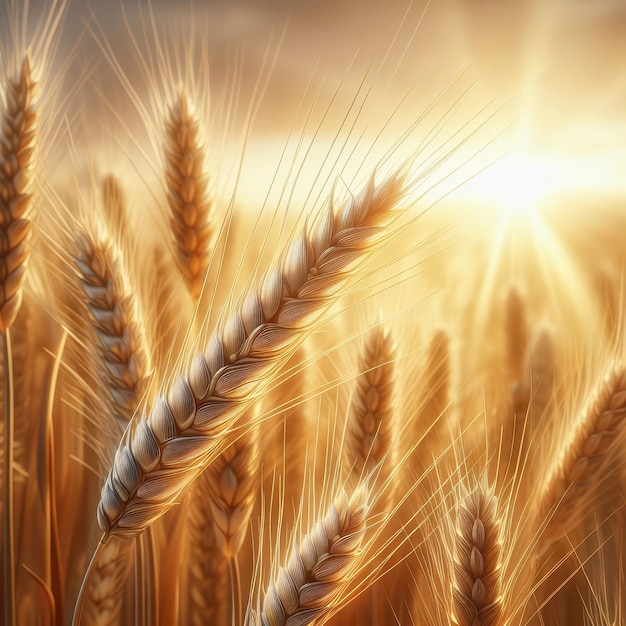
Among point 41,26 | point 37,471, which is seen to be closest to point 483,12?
point 41,26

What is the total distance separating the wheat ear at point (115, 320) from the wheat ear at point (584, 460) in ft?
2.18

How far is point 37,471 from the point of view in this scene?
101 cm

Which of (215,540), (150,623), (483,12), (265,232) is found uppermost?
(483,12)

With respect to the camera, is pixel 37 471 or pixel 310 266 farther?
pixel 37 471

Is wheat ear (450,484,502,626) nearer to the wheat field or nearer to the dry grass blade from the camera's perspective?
the wheat field

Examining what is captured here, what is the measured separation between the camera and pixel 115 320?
93 centimetres

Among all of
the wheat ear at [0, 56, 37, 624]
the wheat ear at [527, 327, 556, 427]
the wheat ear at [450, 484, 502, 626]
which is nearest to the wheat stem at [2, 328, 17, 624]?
the wheat ear at [0, 56, 37, 624]

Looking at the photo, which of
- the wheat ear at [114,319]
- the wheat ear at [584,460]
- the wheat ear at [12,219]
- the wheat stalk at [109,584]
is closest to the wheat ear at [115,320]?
the wheat ear at [114,319]

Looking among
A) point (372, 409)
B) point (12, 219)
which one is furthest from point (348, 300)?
point (12, 219)

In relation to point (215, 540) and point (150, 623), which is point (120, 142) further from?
point (150, 623)

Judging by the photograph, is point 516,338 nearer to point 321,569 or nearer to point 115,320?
point 321,569

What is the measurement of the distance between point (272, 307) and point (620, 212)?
1.94ft

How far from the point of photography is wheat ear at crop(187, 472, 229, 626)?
0.97m

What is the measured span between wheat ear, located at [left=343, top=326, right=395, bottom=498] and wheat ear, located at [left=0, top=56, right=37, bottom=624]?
0.57m
